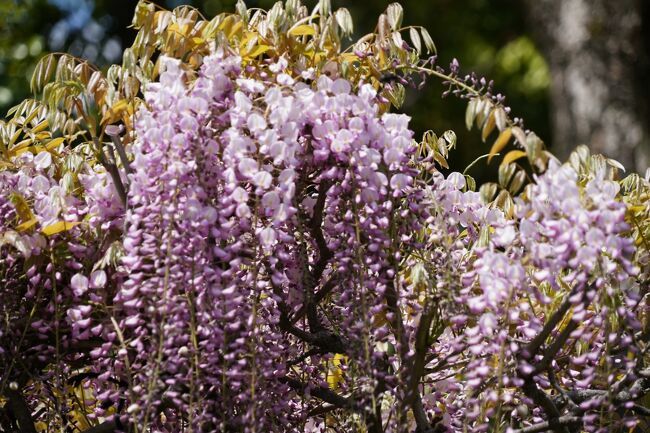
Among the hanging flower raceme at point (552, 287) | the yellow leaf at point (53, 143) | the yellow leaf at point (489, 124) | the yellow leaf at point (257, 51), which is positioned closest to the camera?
the hanging flower raceme at point (552, 287)

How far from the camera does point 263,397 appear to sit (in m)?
2.10

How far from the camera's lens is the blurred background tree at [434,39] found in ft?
35.7

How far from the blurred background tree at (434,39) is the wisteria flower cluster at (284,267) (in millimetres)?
8213

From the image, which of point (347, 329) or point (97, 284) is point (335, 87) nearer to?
point (347, 329)

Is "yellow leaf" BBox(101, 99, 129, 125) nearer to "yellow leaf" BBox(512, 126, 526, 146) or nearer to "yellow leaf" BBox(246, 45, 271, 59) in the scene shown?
"yellow leaf" BBox(246, 45, 271, 59)

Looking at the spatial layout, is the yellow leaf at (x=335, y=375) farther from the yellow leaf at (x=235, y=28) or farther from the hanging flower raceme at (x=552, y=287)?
the yellow leaf at (x=235, y=28)

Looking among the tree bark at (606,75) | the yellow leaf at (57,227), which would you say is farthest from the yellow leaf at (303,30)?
the tree bark at (606,75)

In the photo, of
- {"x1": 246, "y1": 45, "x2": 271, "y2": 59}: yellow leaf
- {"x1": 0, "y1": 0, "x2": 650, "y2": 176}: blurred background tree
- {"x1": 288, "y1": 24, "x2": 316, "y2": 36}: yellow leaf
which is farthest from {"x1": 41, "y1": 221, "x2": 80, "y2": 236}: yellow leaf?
{"x1": 0, "y1": 0, "x2": 650, "y2": 176}: blurred background tree

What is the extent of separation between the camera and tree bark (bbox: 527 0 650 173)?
23.0 ft

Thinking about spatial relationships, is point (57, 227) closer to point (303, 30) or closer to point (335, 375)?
point (303, 30)

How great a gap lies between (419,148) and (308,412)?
2.31 ft

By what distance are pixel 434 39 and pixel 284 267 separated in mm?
9851

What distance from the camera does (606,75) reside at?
7.18 metres

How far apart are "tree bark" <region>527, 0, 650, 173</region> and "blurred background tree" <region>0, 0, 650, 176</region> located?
307cm
